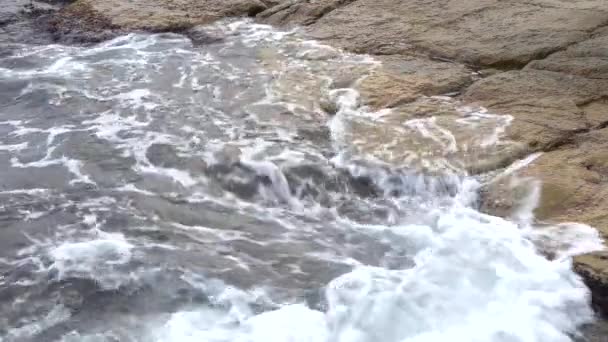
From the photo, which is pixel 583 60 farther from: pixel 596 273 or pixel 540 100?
pixel 596 273

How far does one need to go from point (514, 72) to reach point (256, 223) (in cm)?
306

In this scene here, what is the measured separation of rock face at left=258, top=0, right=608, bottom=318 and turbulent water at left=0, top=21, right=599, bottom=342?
19 centimetres

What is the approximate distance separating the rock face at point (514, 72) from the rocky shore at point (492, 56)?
10 millimetres

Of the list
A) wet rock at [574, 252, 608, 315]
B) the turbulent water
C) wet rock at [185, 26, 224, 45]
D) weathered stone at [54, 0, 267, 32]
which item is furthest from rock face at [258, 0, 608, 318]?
wet rock at [185, 26, 224, 45]

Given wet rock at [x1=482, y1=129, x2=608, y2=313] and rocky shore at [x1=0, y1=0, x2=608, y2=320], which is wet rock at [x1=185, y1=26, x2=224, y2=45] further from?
wet rock at [x1=482, y1=129, x2=608, y2=313]

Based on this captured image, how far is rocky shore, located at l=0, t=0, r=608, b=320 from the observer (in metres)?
4.96

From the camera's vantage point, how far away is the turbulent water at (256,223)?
13.5ft

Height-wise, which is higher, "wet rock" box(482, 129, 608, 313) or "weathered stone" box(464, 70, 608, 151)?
"weathered stone" box(464, 70, 608, 151)

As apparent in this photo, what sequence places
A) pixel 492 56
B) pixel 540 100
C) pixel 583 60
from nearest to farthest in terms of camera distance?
pixel 540 100 < pixel 583 60 < pixel 492 56

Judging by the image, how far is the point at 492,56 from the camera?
6.79 metres

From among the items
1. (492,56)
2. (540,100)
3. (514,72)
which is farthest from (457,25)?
(540,100)

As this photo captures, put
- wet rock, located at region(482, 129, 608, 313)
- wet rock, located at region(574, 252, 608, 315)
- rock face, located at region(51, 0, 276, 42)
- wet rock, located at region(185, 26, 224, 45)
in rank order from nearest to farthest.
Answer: wet rock, located at region(574, 252, 608, 315)
wet rock, located at region(482, 129, 608, 313)
wet rock, located at region(185, 26, 224, 45)
rock face, located at region(51, 0, 276, 42)

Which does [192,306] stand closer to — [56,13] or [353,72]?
[353,72]

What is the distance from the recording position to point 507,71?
6.57 metres
